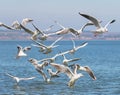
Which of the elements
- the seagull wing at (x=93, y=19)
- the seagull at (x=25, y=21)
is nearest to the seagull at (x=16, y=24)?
the seagull at (x=25, y=21)

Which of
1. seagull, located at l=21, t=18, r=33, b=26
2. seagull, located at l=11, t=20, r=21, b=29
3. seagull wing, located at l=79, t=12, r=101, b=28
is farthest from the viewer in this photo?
seagull, located at l=21, t=18, r=33, b=26

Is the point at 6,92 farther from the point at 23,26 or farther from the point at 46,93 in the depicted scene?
the point at 23,26

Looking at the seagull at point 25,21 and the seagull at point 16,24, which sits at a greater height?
the seagull at point 25,21

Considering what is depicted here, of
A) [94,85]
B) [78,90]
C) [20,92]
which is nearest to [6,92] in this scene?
[20,92]

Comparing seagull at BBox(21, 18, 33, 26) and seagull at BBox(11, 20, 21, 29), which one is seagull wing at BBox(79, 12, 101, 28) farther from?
seagull at BBox(21, 18, 33, 26)

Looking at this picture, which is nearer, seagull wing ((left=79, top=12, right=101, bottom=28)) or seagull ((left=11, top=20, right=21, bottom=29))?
seagull wing ((left=79, top=12, right=101, bottom=28))

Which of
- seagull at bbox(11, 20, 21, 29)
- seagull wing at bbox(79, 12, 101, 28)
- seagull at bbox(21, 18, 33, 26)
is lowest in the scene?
seagull wing at bbox(79, 12, 101, 28)

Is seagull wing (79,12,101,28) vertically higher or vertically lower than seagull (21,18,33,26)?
lower

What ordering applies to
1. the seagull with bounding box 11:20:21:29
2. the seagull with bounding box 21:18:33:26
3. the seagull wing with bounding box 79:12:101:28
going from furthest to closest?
the seagull with bounding box 21:18:33:26
the seagull with bounding box 11:20:21:29
the seagull wing with bounding box 79:12:101:28

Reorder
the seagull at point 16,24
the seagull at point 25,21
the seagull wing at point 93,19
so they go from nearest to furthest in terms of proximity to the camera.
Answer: the seagull wing at point 93,19 → the seagull at point 16,24 → the seagull at point 25,21

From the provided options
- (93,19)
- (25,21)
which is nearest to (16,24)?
(25,21)

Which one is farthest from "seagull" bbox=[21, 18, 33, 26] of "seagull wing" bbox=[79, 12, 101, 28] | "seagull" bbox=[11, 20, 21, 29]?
"seagull wing" bbox=[79, 12, 101, 28]

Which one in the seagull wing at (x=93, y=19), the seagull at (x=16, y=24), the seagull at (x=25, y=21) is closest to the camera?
the seagull wing at (x=93, y=19)

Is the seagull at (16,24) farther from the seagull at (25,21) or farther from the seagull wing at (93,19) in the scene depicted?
the seagull wing at (93,19)
